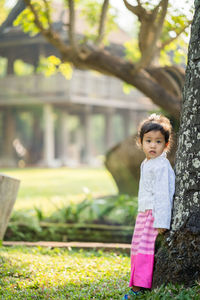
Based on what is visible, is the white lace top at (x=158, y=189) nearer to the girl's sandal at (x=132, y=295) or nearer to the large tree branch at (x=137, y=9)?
the girl's sandal at (x=132, y=295)

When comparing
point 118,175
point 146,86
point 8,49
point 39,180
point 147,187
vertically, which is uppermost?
point 8,49

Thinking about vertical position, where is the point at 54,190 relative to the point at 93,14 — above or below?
below

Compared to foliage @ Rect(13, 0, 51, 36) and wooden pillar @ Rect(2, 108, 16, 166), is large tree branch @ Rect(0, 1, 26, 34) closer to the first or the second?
foliage @ Rect(13, 0, 51, 36)

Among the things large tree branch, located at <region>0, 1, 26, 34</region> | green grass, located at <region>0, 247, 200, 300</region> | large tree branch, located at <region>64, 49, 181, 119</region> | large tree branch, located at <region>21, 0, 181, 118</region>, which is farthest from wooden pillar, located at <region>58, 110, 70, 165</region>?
green grass, located at <region>0, 247, 200, 300</region>

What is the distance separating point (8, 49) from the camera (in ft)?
69.6

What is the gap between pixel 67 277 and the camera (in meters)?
3.68

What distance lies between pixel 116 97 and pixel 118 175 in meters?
13.5

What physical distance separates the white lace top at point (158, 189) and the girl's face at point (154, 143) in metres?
0.04

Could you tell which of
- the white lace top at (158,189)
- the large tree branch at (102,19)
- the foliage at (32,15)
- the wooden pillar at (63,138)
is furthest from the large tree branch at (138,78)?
the wooden pillar at (63,138)

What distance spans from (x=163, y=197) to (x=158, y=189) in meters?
0.06

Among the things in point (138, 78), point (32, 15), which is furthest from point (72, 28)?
point (138, 78)

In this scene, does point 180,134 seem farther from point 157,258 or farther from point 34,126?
point 34,126

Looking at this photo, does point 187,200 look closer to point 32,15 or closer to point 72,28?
point 72,28

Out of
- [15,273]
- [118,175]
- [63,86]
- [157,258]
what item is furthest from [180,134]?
[63,86]
